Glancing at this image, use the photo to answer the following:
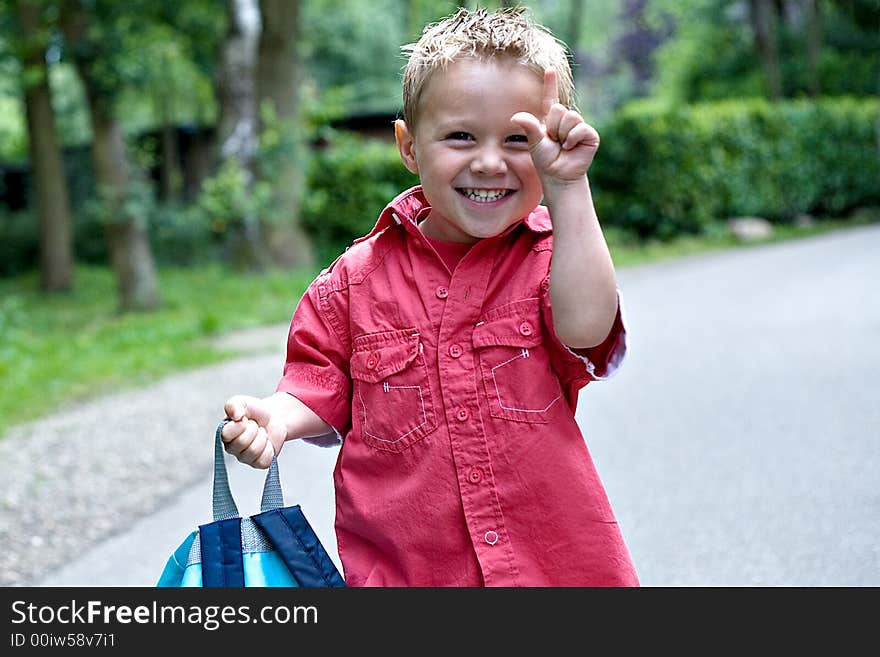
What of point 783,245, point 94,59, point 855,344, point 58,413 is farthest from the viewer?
point 783,245

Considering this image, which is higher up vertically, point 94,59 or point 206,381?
point 94,59

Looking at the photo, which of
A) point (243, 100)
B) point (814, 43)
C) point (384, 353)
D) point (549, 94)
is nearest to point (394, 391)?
point (384, 353)

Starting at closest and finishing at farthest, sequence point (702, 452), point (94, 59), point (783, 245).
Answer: point (702, 452) → point (94, 59) → point (783, 245)

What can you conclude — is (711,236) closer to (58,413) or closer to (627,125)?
(627,125)

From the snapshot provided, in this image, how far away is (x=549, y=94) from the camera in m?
1.95

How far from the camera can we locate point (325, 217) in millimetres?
16922

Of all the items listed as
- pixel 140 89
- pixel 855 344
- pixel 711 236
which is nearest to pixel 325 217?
pixel 140 89

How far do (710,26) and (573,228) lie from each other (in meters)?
27.5

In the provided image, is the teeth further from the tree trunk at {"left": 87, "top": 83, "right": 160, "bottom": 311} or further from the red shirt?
the tree trunk at {"left": 87, "top": 83, "right": 160, "bottom": 311}

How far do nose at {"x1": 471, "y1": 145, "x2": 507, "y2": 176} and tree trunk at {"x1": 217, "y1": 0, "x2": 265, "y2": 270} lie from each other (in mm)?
13891

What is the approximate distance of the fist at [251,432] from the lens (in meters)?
1.90

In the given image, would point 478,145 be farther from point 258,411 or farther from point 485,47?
point 258,411

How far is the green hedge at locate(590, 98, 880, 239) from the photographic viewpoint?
1672cm

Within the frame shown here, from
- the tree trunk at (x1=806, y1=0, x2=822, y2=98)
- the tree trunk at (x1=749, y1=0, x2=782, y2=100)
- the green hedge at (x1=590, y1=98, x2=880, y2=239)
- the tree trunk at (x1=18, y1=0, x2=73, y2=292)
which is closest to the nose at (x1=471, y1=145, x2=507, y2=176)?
the green hedge at (x1=590, y1=98, x2=880, y2=239)
